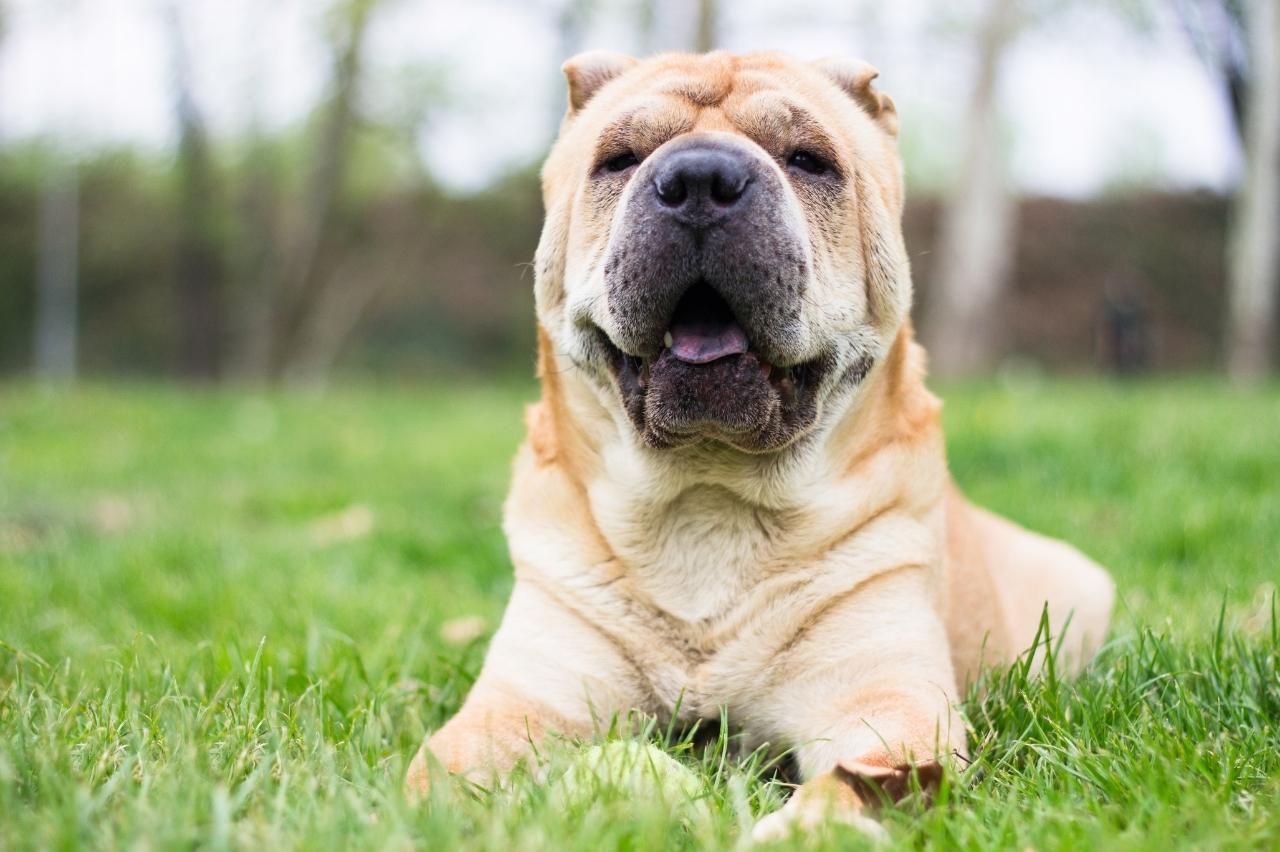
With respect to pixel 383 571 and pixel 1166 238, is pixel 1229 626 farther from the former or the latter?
pixel 1166 238

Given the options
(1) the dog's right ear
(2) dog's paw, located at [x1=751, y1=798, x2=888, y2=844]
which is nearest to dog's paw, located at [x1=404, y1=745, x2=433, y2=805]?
(2) dog's paw, located at [x1=751, y1=798, x2=888, y2=844]

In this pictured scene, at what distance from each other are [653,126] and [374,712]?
141cm

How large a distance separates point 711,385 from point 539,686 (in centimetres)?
74

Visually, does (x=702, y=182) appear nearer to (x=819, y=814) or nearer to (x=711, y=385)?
(x=711, y=385)

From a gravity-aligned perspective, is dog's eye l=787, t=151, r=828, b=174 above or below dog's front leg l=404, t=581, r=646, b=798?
above

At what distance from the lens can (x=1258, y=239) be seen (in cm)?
1215

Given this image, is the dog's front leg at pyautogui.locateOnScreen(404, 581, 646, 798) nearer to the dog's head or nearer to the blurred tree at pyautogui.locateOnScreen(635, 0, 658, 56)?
the dog's head

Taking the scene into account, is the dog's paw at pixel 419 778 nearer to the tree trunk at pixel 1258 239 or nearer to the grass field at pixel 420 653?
the grass field at pixel 420 653

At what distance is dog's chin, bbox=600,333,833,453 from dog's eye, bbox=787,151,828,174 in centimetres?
47

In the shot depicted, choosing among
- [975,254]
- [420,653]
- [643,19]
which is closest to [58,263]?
[643,19]

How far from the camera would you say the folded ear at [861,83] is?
300 cm

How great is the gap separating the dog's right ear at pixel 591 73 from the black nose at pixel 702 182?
0.87 metres

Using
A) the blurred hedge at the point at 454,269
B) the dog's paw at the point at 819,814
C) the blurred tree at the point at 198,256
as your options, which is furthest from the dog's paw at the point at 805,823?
the blurred tree at the point at 198,256

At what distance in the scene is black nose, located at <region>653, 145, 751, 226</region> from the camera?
2.31 m
